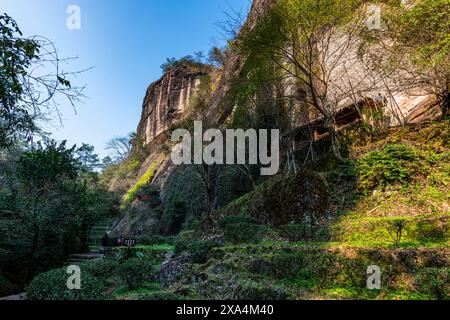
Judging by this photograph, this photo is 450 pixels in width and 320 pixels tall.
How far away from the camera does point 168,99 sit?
50.3 m

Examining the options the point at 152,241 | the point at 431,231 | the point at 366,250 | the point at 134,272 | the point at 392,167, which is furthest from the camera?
the point at 152,241

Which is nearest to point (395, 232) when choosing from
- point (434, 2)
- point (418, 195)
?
point (418, 195)

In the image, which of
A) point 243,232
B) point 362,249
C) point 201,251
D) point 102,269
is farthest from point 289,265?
point 102,269

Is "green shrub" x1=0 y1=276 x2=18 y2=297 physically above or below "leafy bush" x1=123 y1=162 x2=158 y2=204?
below

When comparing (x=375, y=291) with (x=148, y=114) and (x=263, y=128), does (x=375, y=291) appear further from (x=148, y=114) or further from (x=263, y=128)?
(x=148, y=114)

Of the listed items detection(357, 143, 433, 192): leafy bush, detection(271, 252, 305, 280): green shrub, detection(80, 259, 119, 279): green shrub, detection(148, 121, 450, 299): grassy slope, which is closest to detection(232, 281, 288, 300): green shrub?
detection(148, 121, 450, 299): grassy slope

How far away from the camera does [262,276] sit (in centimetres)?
559

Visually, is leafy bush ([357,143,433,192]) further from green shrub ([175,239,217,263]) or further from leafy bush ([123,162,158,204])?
leafy bush ([123,162,158,204])

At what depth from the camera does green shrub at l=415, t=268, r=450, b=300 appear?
3848 millimetres

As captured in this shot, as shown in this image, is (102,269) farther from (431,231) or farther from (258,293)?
(431,231)

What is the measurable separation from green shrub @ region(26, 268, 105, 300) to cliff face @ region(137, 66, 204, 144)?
39.9 metres

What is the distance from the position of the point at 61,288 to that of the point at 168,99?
4682cm

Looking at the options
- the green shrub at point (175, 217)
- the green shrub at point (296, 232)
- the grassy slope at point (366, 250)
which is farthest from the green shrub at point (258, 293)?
the green shrub at point (175, 217)

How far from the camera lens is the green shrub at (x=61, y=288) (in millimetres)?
5477
